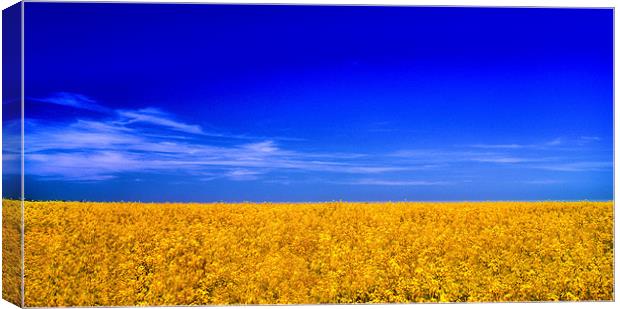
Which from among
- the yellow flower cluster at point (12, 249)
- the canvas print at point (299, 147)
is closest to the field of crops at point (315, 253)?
the canvas print at point (299, 147)

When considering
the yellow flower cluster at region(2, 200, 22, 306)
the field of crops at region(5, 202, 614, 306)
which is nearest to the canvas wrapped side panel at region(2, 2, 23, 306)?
the yellow flower cluster at region(2, 200, 22, 306)

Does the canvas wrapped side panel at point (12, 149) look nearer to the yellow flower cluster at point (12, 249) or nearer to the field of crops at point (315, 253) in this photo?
the yellow flower cluster at point (12, 249)

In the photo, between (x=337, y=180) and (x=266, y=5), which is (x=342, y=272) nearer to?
(x=337, y=180)

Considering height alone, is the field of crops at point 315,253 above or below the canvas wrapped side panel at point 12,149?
below

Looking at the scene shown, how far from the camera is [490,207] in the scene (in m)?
5.94

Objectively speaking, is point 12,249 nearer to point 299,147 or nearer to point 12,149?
point 12,149

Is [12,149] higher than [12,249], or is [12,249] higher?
[12,149]

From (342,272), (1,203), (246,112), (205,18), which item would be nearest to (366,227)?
(342,272)

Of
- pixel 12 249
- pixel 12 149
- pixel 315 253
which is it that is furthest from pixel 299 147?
pixel 12 249

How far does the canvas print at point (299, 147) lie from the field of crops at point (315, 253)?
17mm

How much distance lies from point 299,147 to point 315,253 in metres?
0.92

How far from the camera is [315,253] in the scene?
5891 mm

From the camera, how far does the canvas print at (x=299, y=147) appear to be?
551 centimetres

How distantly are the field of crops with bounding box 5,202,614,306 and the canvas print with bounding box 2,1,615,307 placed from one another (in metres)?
0.02
